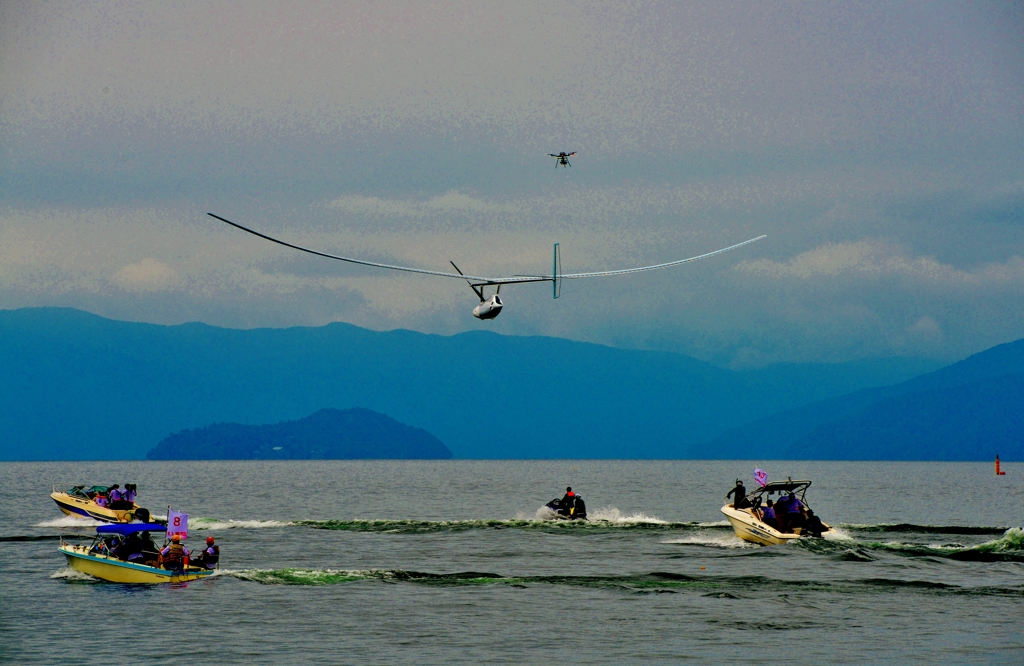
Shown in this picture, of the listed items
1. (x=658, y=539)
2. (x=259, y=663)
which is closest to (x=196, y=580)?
(x=259, y=663)

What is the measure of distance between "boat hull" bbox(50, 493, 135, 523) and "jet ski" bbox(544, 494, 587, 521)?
2924 cm

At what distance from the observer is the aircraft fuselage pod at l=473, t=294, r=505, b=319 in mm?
54812

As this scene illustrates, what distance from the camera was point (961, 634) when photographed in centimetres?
3819

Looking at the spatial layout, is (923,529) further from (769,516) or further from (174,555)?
(174,555)

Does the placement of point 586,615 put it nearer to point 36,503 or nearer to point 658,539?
point 658,539

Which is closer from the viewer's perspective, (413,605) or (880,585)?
(413,605)

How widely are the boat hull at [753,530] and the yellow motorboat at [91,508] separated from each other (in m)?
37.7

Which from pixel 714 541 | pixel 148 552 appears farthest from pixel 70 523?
pixel 714 541

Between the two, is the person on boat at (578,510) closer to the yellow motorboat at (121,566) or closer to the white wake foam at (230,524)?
the white wake foam at (230,524)

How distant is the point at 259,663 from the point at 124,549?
1835cm

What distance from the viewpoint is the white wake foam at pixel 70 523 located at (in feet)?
253

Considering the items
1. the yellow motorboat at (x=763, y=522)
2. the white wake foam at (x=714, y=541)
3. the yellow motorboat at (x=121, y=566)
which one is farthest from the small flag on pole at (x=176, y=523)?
the white wake foam at (x=714, y=541)

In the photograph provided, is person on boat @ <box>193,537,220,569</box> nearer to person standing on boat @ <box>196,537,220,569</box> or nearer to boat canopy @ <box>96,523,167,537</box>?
person standing on boat @ <box>196,537,220,569</box>

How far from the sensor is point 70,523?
3219 inches
